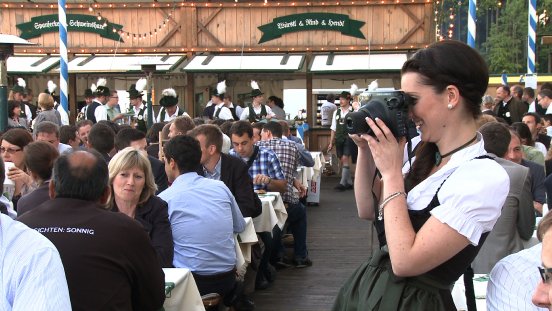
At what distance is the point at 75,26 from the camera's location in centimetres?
1694

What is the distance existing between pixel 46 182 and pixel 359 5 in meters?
12.9

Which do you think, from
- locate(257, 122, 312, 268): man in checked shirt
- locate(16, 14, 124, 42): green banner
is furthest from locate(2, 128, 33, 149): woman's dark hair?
locate(16, 14, 124, 42): green banner

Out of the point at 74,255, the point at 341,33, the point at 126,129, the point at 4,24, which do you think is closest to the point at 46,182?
the point at 74,255

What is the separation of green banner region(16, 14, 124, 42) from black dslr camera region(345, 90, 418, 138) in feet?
51.6

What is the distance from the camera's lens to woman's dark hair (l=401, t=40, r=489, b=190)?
195 centimetres

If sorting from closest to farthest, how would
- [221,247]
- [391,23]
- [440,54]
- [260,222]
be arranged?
[440,54]
[221,247]
[260,222]
[391,23]

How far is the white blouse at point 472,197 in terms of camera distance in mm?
1824

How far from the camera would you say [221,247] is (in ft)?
15.8

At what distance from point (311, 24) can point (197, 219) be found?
12257 mm

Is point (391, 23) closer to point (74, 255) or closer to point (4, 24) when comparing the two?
point (4, 24)

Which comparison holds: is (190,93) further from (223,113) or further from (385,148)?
(385,148)

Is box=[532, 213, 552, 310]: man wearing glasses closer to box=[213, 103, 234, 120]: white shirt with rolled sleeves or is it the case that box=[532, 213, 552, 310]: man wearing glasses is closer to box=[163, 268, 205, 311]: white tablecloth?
box=[163, 268, 205, 311]: white tablecloth

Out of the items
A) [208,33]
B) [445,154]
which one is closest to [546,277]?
[445,154]

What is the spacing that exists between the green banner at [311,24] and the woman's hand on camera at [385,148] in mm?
14644
